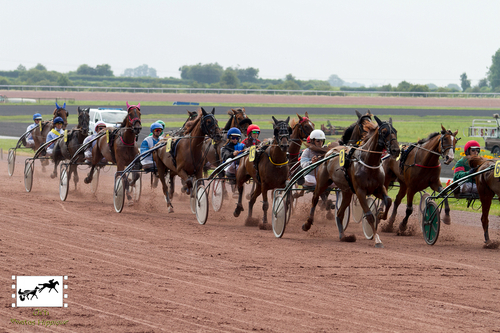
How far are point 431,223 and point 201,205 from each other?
4.02 metres

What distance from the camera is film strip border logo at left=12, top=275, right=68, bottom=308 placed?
609cm

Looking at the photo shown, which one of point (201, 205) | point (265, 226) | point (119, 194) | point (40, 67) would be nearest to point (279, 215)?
point (265, 226)

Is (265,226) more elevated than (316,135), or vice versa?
(316,135)

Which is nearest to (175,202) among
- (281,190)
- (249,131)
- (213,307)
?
(249,131)

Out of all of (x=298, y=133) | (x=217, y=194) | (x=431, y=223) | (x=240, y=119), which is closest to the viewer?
(x=431, y=223)

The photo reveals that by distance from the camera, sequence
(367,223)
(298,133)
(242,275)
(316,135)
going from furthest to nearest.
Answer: (298,133) → (316,135) → (367,223) → (242,275)

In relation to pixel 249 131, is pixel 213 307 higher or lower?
lower

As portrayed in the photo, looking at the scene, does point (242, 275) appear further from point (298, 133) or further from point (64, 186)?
point (64, 186)

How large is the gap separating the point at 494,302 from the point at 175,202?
9.99 m

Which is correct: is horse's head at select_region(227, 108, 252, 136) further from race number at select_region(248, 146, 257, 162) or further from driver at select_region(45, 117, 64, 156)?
driver at select_region(45, 117, 64, 156)

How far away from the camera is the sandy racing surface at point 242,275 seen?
5.80m

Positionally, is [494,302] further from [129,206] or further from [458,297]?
[129,206]

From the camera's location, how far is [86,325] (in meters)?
5.55

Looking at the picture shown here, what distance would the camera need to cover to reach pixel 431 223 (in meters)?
10.2
